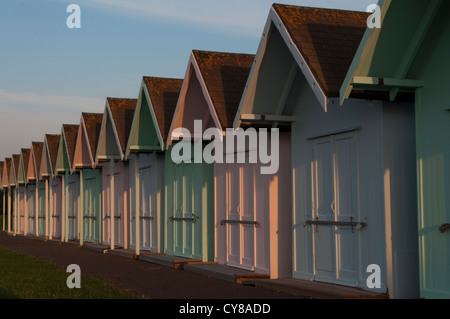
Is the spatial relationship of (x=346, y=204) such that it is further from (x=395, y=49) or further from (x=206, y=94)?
(x=206, y=94)

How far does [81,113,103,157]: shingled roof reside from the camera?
28484 millimetres

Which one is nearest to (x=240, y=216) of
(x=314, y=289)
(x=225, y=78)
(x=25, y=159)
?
(x=225, y=78)

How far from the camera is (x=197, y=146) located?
19.5 meters

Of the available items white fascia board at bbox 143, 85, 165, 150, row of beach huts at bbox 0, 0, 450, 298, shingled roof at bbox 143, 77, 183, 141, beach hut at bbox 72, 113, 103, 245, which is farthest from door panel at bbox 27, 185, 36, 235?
white fascia board at bbox 143, 85, 165, 150

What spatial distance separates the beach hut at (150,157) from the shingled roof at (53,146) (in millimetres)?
10992

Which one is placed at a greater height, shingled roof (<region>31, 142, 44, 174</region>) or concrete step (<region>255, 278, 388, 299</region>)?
shingled roof (<region>31, 142, 44, 174</region>)

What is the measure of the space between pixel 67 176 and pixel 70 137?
5.65ft

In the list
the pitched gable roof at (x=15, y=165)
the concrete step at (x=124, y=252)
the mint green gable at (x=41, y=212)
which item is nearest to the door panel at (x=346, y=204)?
the concrete step at (x=124, y=252)

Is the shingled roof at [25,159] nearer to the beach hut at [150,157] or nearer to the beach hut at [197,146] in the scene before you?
the beach hut at [150,157]

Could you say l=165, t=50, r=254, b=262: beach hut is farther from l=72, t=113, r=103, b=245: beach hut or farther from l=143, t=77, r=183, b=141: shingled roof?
l=72, t=113, r=103, b=245: beach hut

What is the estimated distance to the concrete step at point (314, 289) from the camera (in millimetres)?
11428

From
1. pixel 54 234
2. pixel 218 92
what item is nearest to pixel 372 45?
pixel 218 92

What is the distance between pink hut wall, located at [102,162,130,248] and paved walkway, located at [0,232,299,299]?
294 centimetres
